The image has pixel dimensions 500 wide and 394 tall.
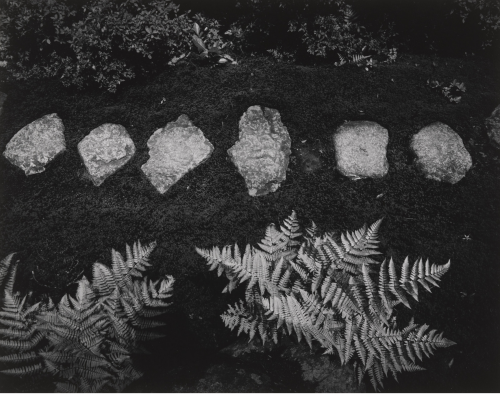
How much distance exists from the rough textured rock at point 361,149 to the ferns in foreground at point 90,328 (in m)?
2.00

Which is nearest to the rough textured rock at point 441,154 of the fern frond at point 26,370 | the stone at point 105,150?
the stone at point 105,150

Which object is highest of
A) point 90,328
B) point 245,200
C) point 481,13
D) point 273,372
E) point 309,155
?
point 481,13

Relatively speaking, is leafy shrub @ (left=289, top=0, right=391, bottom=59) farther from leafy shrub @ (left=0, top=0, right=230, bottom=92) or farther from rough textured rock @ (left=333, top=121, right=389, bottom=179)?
leafy shrub @ (left=0, top=0, right=230, bottom=92)

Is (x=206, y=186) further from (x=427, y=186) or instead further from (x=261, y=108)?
(x=427, y=186)

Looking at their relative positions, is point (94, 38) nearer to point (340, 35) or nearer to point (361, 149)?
point (340, 35)

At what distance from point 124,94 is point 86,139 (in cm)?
61

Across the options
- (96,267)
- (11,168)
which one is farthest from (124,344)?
(11,168)

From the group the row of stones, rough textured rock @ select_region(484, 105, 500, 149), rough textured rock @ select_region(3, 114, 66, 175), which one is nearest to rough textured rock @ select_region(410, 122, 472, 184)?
the row of stones

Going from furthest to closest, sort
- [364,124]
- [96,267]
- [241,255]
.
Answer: [364,124] < [241,255] < [96,267]

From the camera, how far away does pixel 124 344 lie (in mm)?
3121

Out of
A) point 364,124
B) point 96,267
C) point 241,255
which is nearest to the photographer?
point 96,267

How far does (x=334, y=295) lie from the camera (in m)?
3.17

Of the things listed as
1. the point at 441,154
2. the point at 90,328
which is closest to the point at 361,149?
the point at 441,154

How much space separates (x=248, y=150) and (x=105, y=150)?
1.44m
